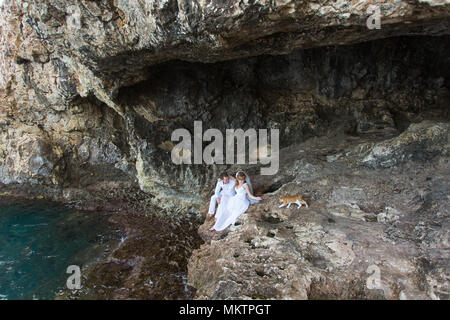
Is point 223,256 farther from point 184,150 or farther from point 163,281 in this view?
point 184,150

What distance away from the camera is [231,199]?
719cm

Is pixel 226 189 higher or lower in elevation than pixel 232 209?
higher

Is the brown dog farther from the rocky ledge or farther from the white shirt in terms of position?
the white shirt

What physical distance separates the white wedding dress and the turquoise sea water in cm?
345

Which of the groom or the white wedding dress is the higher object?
the groom

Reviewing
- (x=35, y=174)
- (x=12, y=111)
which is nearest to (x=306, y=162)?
(x=35, y=174)

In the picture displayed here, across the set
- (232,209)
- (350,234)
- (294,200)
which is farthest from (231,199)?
(350,234)

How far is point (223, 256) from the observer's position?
18.2ft
